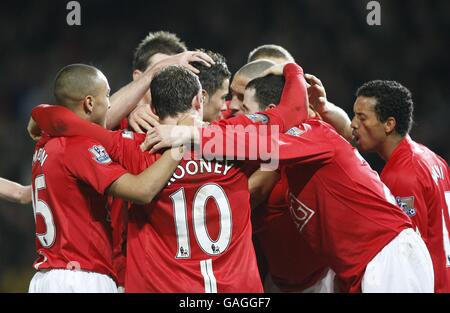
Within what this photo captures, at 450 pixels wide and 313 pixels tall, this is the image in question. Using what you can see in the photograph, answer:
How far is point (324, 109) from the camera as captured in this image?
4594 mm

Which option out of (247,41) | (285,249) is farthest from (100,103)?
(247,41)

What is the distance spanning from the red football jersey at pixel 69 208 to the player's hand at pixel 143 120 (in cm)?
60

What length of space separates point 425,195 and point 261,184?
3.34 feet

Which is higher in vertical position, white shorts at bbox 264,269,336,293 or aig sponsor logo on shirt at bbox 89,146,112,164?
aig sponsor logo on shirt at bbox 89,146,112,164

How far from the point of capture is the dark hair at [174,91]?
11.7 feet

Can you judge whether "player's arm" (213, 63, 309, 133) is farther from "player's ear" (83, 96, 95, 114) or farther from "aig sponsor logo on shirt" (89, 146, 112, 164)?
"player's ear" (83, 96, 95, 114)

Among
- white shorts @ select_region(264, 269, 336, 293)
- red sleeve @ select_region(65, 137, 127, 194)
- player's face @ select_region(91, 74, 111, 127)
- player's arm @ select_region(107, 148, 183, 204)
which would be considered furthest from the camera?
white shorts @ select_region(264, 269, 336, 293)

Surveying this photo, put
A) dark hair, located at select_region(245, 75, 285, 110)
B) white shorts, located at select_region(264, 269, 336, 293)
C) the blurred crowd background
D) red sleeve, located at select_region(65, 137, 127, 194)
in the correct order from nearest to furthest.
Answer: red sleeve, located at select_region(65, 137, 127, 194)
dark hair, located at select_region(245, 75, 285, 110)
white shorts, located at select_region(264, 269, 336, 293)
the blurred crowd background

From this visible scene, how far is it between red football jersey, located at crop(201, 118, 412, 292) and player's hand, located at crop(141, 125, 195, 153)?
0.63 m

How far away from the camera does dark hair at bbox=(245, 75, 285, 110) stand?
4.03m

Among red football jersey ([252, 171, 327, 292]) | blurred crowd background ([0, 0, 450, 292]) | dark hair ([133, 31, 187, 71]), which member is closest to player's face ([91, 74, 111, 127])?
red football jersey ([252, 171, 327, 292])

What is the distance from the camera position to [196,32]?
948 centimetres

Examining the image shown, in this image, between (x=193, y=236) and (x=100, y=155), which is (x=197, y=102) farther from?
(x=193, y=236)
